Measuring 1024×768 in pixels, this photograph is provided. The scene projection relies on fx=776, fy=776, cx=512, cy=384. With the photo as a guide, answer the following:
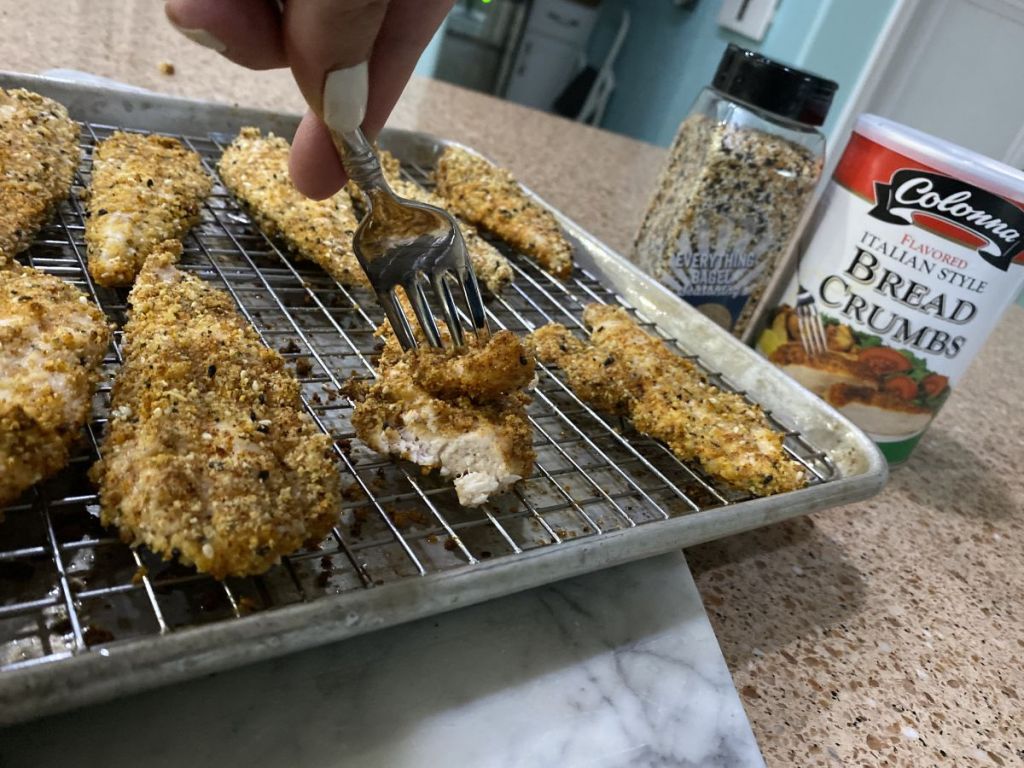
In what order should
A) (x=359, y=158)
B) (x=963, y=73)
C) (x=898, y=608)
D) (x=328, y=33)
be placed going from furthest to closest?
(x=963, y=73) < (x=898, y=608) < (x=359, y=158) < (x=328, y=33)

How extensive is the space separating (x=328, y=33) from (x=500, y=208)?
2.96ft

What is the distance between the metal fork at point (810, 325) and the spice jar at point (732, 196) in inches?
6.3

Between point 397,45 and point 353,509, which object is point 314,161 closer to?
point 397,45

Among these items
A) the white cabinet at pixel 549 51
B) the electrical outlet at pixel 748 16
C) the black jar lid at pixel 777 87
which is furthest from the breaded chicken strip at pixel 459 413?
the white cabinet at pixel 549 51

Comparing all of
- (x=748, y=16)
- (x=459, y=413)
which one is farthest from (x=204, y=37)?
(x=748, y=16)

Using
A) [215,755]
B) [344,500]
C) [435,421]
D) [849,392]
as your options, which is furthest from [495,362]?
[849,392]

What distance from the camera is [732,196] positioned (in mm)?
1264

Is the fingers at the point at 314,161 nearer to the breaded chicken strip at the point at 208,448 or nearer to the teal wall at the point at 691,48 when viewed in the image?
the breaded chicken strip at the point at 208,448

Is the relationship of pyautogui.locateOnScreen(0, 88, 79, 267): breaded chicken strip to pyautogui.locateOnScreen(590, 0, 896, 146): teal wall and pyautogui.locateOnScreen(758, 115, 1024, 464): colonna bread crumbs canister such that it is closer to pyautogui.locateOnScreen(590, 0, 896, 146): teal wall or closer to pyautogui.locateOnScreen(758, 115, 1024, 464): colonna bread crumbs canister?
pyautogui.locateOnScreen(758, 115, 1024, 464): colonna bread crumbs canister

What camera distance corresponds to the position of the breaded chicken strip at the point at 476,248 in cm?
128

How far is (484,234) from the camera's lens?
1.50 meters

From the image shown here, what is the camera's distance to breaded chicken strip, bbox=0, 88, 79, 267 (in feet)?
3.16

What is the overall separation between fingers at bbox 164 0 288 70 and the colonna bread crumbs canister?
802 millimetres

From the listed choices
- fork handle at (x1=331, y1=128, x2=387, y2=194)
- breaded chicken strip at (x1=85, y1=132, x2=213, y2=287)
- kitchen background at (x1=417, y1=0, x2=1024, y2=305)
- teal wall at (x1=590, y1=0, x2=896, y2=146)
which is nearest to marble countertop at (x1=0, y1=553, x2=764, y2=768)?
fork handle at (x1=331, y1=128, x2=387, y2=194)
